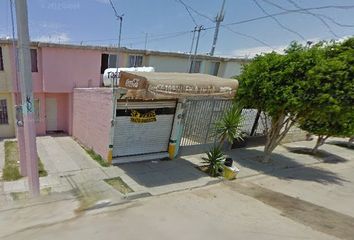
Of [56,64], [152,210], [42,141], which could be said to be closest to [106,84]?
[56,64]

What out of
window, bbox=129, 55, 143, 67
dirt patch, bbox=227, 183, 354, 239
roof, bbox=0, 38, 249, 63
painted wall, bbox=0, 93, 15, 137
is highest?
roof, bbox=0, 38, 249, 63

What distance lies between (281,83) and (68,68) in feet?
31.0

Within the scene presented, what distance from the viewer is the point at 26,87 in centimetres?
557

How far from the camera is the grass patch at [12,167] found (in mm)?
7487

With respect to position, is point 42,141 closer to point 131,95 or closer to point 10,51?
point 10,51

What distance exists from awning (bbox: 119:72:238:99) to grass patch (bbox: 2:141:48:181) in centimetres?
368

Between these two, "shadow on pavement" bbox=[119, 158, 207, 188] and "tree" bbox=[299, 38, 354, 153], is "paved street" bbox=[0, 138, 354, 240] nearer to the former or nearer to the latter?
"shadow on pavement" bbox=[119, 158, 207, 188]

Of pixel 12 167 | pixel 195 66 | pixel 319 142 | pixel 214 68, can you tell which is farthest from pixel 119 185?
pixel 214 68

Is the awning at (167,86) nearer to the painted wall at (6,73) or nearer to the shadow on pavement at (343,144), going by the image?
the painted wall at (6,73)

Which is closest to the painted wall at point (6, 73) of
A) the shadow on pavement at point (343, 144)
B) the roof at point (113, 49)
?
the roof at point (113, 49)

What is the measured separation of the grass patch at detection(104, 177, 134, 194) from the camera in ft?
23.4

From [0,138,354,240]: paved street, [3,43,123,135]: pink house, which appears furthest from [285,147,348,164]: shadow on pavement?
[3,43,123,135]: pink house

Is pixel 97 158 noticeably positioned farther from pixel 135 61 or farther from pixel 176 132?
pixel 135 61

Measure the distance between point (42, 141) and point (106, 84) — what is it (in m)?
3.91
